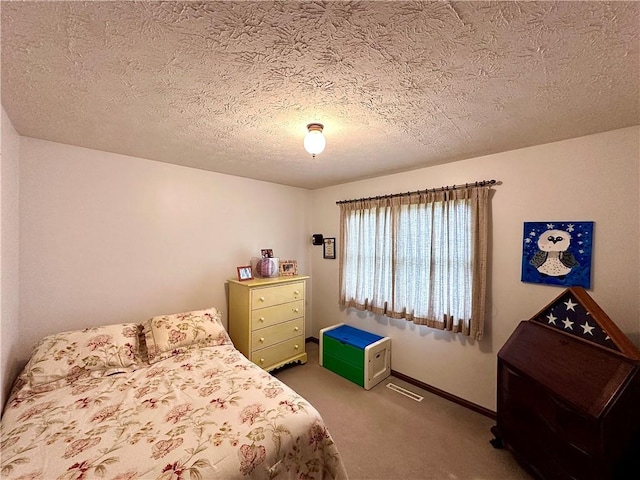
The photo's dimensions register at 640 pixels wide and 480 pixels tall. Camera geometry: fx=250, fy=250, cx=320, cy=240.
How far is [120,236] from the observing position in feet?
7.55

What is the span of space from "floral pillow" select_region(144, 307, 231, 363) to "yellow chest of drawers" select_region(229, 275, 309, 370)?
0.40 meters

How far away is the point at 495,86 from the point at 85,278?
3199mm

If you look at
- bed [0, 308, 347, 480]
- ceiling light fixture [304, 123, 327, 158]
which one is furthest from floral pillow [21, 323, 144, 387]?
ceiling light fixture [304, 123, 327, 158]

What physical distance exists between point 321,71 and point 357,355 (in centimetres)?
261

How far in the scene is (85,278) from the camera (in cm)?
214

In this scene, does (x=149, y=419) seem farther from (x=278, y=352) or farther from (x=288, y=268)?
(x=288, y=268)

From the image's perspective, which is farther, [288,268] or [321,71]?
[288,268]

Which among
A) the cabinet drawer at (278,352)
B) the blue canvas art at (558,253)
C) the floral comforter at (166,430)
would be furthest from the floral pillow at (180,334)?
the blue canvas art at (558,253)

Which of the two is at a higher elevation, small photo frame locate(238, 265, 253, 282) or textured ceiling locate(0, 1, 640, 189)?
textured ceiling locate(0, 1, 640, 189)

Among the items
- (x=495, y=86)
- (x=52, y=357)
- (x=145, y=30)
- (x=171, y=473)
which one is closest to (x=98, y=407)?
(x=52, y=357)

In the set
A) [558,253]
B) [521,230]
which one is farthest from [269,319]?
[558,253]

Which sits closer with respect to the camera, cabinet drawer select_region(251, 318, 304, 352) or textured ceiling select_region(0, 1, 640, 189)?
textured ceiling select_region(0, 1, 640, 189)

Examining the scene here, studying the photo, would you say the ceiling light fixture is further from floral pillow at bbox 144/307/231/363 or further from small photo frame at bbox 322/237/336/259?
small photo frame at bbox 322/237/336/259

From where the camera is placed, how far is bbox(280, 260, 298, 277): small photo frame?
3.36 m
